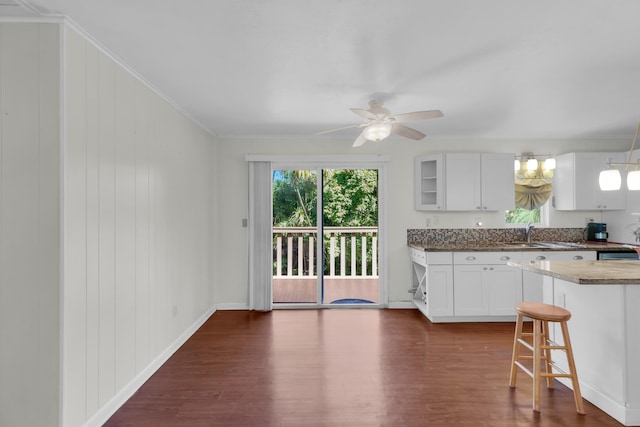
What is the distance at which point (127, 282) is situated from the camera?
2.52 metres

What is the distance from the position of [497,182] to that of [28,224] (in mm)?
4807

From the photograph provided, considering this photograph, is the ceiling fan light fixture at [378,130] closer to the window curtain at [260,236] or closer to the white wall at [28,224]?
the window curtain at [260,236]

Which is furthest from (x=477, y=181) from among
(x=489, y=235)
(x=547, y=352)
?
(x=547, y=352)

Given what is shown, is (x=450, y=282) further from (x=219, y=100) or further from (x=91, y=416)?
(x=91, y=416)

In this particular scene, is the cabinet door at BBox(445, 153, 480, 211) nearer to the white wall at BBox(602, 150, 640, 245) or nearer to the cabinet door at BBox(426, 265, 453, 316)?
the cabinet door at BBox(426, 265, 453, 316)

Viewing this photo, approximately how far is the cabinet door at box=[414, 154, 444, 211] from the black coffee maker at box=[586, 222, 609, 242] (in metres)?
2.21

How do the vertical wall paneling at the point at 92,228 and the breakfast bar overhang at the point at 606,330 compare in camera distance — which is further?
the breakfast bar overhang at the point at 606,330

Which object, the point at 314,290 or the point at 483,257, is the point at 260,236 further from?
the point at 483,257

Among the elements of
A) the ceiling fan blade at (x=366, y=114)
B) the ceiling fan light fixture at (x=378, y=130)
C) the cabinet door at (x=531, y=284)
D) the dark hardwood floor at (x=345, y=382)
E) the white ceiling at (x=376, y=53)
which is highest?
the white ceiling at (x=376, y=53)

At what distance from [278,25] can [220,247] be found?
3426 mm

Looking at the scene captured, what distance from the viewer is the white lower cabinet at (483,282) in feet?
13.8

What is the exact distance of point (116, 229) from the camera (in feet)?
7.77

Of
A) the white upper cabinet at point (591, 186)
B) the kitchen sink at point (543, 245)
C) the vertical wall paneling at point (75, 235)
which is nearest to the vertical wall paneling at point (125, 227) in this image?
the vertical wall paneling at point (75, 235)

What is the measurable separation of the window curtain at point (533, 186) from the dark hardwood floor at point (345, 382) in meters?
1.86
